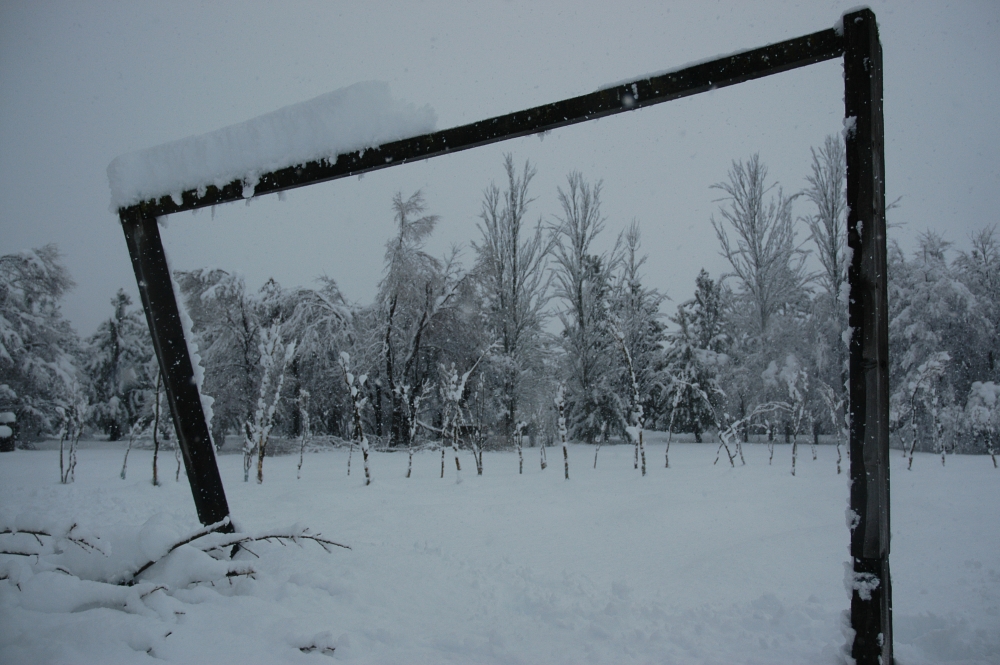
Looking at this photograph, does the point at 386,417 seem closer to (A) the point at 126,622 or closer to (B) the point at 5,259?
(B) the point at 5,259

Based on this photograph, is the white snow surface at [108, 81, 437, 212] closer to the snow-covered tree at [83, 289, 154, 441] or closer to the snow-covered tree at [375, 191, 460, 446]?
the snow-covered tree at [375, 191, 460, 446]

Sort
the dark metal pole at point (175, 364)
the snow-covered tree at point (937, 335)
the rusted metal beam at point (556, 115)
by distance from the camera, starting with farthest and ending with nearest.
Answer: the snow-covered tree at point (937, 335), the dark metal pole at point (175, 364), the rusted metal beam at point (556, 115)

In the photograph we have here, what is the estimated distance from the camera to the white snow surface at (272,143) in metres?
1.95

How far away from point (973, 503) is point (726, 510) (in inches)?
101

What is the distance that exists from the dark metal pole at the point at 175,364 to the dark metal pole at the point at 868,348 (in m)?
2.57

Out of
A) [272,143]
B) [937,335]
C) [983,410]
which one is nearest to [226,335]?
[272,143]

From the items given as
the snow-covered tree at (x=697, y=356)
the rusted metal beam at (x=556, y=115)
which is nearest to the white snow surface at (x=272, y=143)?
the rusted metal beam at (x=556, y=115)

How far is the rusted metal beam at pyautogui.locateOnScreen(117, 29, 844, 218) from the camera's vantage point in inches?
62.4

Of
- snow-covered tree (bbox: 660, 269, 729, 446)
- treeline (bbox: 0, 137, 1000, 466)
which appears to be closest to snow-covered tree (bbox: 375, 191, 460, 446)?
treeline (bbox: 0, 137, 1000, 466)

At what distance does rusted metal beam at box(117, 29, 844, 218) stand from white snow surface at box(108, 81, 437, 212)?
38 millimetres

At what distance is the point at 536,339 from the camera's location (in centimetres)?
1672

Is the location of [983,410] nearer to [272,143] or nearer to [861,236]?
[861,236]

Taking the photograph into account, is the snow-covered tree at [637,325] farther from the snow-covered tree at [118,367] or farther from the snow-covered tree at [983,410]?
the snow-covered tree at [118,367]

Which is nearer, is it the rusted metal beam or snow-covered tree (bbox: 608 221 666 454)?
the rusted metal beam
